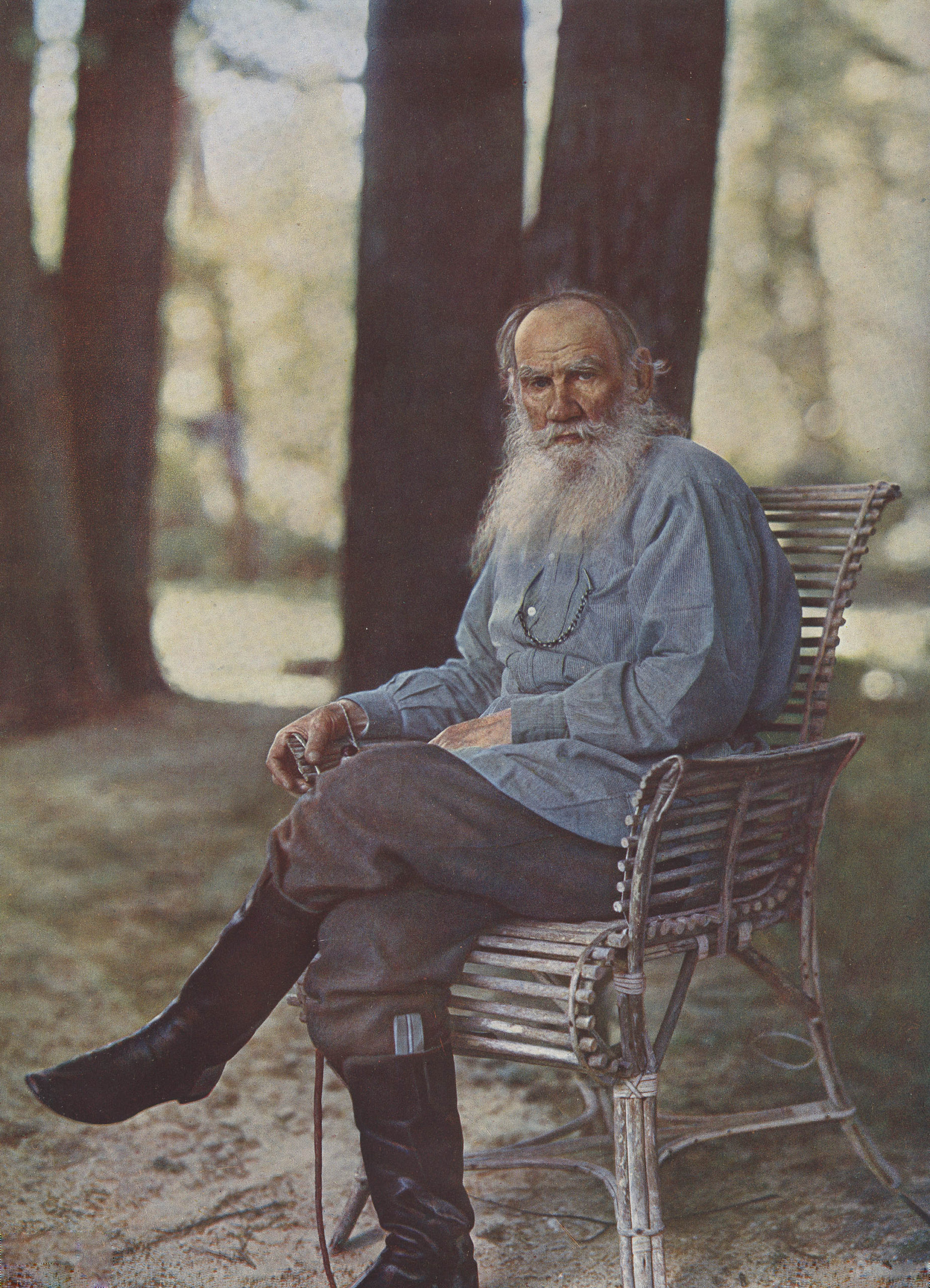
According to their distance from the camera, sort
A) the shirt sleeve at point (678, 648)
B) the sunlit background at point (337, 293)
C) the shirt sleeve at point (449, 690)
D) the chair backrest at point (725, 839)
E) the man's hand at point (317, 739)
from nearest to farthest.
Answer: the chair backrest at point (725, 839)
the shirt sleeve at point (678, 648)
the man's hand at point (317, 739)
the shirt sleeve at point (449, 690)
the sunlit background at point (337, 293)

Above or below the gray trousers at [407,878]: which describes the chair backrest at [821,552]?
above

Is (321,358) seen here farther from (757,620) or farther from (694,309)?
(757,620)

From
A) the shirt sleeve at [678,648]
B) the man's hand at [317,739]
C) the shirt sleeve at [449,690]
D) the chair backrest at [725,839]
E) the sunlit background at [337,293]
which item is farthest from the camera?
the sunlit background at [337,293]

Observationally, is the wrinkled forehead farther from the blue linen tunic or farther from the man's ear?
the blue linen tunic

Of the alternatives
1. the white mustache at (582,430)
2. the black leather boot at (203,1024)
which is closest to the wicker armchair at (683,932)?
the black leather boot at (203,1024)

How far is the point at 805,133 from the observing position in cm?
295

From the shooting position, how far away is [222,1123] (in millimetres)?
2982

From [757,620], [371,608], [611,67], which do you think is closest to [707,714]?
[757,620]

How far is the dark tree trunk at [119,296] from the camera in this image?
9.86ft

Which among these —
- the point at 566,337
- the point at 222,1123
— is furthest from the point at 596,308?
the point at 222,1123

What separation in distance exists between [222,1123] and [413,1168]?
3.52 ft

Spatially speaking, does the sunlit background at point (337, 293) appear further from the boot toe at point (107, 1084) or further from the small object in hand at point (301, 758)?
the boot toe at point (107, 1084)

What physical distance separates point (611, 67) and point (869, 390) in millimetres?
1004

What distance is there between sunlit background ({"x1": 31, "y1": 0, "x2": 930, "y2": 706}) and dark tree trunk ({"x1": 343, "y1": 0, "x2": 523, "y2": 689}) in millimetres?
53
